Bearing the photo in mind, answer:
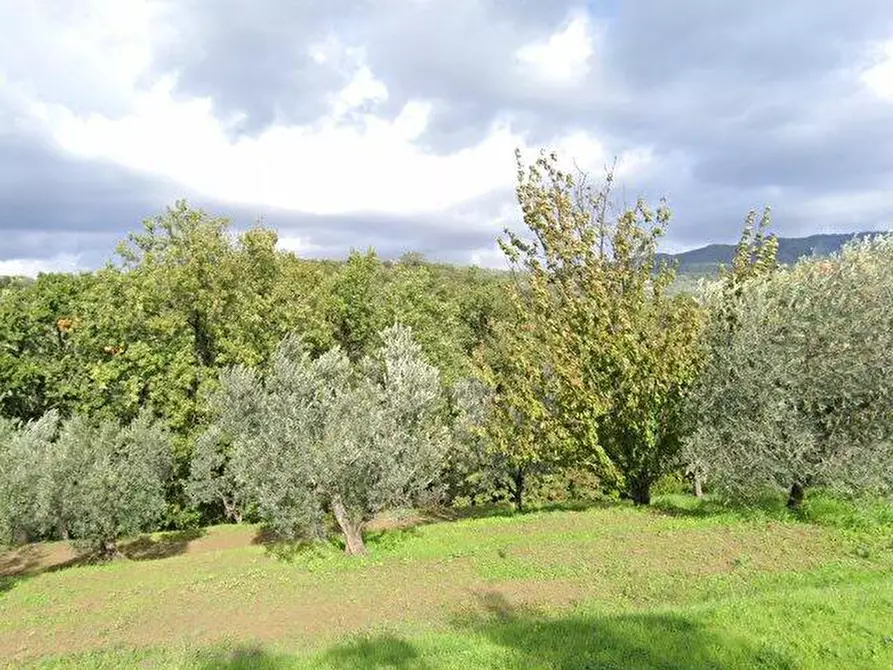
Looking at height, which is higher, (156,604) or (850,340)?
(850,340)

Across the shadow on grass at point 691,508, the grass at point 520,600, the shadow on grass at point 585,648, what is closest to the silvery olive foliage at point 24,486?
the grass at point 520,600

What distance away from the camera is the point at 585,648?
12.5m

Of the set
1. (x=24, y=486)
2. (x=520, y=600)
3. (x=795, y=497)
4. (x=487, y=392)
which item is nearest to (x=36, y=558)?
(x=24, y=486)

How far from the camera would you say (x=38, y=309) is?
4912cm

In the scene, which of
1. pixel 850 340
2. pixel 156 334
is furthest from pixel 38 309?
pixel 850 340

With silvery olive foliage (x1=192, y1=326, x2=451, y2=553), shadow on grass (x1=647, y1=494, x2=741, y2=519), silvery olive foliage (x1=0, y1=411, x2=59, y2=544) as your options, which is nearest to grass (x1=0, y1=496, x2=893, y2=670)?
shadow on grass (x1=647, y1=494, x2=741, y2=519)

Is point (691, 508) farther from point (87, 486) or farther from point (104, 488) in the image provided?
point (87, 486)

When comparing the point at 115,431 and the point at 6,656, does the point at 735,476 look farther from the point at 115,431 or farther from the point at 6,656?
the point at 115,431

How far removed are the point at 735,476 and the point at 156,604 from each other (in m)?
19.7

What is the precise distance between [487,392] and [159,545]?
20.5 m

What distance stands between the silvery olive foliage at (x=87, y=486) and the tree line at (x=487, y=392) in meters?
0.10

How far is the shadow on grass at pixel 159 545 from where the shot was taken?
34594 mm

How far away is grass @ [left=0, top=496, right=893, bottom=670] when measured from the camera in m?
12.4

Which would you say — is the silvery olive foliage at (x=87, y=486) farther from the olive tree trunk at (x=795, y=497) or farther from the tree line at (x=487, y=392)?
the olive tree trunk at (x=795, y=497)
